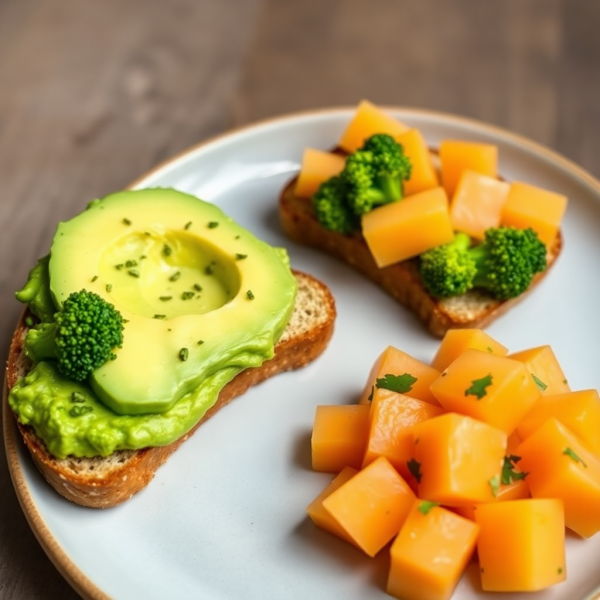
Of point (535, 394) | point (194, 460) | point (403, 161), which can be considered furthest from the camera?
point (403, 161)

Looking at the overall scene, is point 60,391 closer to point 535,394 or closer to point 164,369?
point 164,369

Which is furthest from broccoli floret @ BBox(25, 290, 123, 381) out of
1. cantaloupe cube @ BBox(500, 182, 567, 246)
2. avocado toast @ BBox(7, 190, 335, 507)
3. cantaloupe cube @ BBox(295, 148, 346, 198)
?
cantaloupe cube @ BBox(500, 182, 567, 246)

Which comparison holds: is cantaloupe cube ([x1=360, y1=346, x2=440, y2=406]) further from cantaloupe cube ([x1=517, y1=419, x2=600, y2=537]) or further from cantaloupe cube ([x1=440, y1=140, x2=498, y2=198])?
cantaloupe cube ([x1=440, y1=140, x2=498, y2=198])

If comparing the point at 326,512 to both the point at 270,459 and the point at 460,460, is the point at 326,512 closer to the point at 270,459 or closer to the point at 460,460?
the point at 270,459

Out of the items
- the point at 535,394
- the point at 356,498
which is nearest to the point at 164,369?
the point at 356,498

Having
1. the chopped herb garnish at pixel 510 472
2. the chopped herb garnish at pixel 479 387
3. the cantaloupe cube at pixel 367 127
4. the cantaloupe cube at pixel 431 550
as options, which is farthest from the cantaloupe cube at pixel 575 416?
the cantaloupe cube at pixel 367 127

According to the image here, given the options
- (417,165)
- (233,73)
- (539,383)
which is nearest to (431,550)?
(539,383)

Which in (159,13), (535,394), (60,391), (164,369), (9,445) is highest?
(159,13)

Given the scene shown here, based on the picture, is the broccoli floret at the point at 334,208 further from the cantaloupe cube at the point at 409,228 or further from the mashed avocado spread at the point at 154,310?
the mashed avocado spread at the point at 154,310
